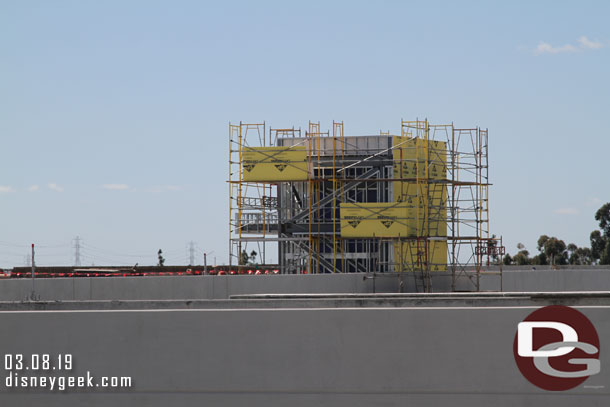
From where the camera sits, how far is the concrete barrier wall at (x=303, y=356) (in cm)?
1204

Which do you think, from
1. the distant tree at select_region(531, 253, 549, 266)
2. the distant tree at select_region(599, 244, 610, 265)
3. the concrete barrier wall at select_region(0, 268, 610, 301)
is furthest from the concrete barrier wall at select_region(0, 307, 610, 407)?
the distant tree at select_region(531, 253, 549, 266)

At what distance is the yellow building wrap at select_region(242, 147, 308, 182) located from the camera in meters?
36.9

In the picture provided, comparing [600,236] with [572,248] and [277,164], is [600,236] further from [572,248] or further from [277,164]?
[277,164]

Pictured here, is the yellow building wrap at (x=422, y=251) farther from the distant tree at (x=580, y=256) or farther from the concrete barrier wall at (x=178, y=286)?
the distant tree at (x=580, y=256)

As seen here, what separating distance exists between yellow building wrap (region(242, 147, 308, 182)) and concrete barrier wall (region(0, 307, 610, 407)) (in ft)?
79.8

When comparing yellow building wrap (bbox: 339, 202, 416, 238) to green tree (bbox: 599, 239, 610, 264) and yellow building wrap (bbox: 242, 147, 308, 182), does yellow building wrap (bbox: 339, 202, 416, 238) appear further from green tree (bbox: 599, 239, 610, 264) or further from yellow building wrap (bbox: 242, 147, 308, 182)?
green tree (bbox: 599, 239, 610, 264)

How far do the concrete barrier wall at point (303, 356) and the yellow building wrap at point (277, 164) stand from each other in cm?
2431

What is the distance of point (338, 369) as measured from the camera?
1223cm

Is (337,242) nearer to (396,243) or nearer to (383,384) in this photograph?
(396,243)

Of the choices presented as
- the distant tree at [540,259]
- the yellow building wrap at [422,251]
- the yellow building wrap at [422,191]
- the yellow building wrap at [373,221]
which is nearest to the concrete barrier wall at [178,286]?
the yellow building wrap at [373,221]

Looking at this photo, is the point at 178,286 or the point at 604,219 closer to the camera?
the point at 178,286

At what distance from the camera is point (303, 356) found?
12.3 m

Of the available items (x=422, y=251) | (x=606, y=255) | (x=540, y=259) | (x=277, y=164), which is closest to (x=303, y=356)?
(x=277, y=164)

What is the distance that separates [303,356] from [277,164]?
25.0 metres
